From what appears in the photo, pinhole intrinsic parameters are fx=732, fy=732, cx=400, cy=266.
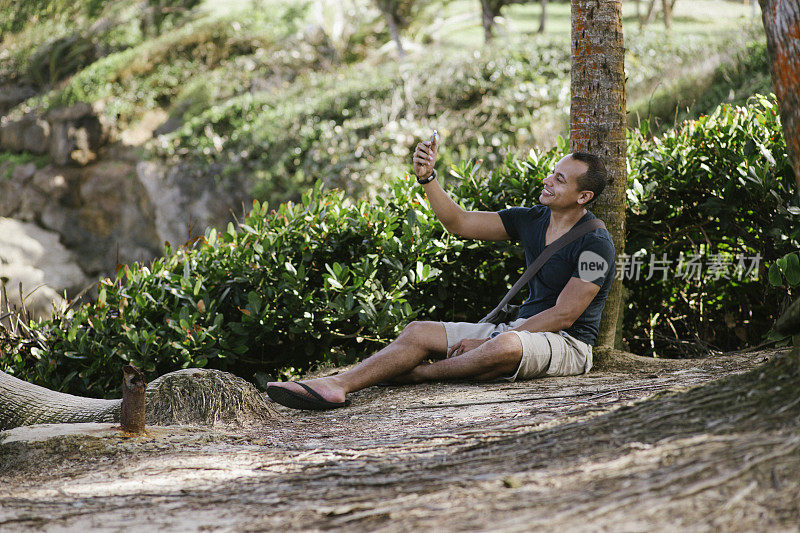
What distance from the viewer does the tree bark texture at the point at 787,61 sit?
2533 mm

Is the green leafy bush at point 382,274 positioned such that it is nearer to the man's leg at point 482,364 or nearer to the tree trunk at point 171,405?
the man's leg at point 482,364

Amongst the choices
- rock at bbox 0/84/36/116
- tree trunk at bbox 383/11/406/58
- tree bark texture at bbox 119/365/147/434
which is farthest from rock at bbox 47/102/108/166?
tree bark texture at bbox 119/365/147/434

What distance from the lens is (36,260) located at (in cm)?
1517

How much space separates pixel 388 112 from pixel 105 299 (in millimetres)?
8331

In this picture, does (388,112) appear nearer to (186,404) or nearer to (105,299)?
(105,299)

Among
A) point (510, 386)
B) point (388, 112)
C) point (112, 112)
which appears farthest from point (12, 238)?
point (510, 386)

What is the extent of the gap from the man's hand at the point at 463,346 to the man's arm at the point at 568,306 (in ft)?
0.99

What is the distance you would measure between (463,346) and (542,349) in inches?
17.5

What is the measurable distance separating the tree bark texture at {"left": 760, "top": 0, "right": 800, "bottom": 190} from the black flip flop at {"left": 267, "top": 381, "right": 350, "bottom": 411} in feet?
8.13

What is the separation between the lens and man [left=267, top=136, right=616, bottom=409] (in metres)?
4.06

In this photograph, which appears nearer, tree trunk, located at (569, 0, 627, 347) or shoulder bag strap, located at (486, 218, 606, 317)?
shoulder bag strap, located at (486, 218, 606, 317)

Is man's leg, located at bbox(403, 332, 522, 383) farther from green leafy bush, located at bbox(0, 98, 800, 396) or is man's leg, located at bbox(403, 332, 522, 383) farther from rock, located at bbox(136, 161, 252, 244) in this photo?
rock, located at bbox(136, 161, 252, 244)

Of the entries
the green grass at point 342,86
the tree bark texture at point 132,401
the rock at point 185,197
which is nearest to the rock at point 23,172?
the green grass at point 342,86

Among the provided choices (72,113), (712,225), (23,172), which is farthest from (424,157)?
(23,172)
